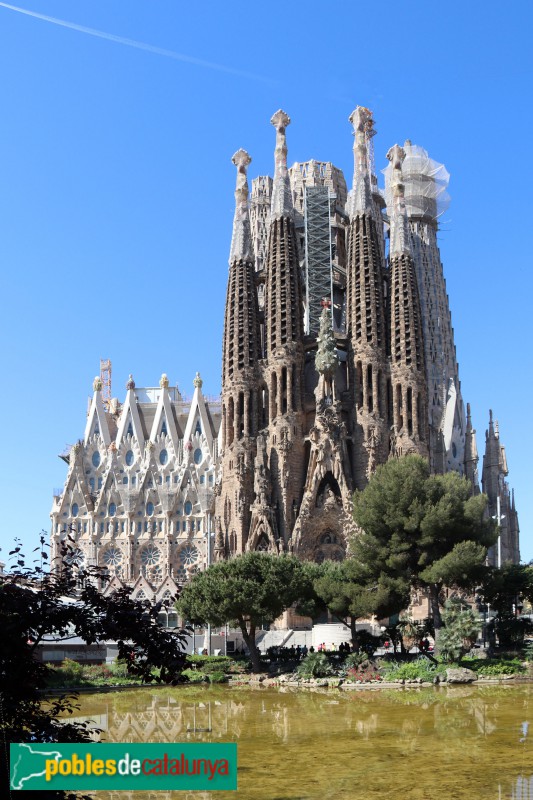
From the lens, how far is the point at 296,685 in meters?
44.0

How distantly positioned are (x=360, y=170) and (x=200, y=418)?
34.3 m

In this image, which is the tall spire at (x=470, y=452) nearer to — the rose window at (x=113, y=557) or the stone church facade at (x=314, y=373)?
the stone church facade at (x=314, y=373)

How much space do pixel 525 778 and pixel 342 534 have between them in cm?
5357

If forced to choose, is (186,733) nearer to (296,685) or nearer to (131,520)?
(296,685)

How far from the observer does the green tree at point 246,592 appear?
47844 mm

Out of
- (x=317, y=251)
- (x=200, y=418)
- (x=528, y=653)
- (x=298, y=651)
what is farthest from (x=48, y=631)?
(x=200, y=418)

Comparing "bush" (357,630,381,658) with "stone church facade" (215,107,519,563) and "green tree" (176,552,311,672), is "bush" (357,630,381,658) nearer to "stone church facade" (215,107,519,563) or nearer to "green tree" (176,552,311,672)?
"green tree" (176,552,311,672)

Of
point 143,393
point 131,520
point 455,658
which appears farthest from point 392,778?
point 143,393

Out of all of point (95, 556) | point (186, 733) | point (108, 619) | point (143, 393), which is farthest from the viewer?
point (143, 393)

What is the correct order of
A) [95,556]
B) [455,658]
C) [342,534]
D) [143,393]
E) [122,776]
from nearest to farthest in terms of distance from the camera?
[122,776] < [455,658] < [342,534] < [95,556] < [143,393]

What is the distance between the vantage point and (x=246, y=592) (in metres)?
47.9

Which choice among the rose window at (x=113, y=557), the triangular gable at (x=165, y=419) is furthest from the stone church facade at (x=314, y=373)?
the rose window at (x=113, y=557)

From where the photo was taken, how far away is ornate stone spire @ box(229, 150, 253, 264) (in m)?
82.8

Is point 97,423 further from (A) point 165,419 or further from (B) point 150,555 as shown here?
(B) point 150,555
